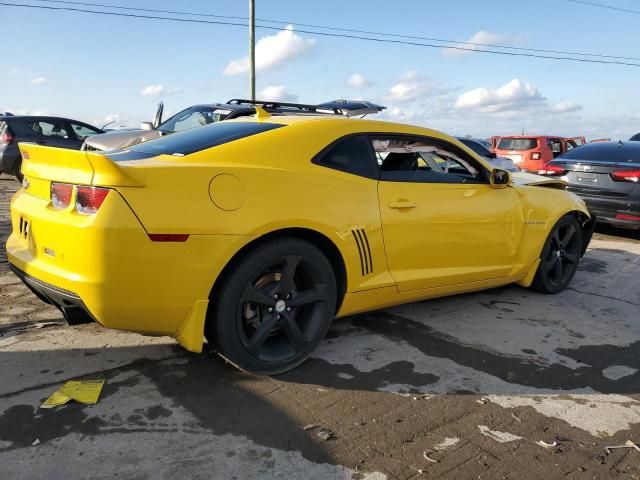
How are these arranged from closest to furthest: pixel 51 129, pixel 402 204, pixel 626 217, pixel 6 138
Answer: pixel 402 204, pixel 626 217, pixel 6 138, pixel 51 129

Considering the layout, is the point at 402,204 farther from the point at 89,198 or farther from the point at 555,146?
the point at 555,146

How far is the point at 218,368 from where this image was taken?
10.1 ft

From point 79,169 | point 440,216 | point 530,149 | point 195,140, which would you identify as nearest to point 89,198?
point 79,169

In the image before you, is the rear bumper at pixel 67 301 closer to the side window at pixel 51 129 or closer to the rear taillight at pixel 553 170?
the rear taillight at pixel 553 170

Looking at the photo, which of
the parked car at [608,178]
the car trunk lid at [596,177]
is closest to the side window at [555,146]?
the parked car at [608,178]

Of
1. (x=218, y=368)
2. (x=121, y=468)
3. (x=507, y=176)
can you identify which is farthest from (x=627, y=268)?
(x=121, y=468)

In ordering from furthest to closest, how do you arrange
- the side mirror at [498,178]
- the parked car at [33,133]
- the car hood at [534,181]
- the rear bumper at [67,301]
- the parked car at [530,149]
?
1. the parked car at [530,149]
2. the parked car at [33,133]
3. the car hood at [534,181]
4. the side mirror at [498,178]
5. the rear bumper at [67,301]

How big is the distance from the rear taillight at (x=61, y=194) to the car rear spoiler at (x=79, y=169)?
3 cm

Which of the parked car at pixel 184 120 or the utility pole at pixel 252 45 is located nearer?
the parked car at pixel 184 120

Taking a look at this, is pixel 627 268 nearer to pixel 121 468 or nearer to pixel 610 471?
pixel 610 471

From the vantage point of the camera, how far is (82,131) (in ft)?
38.5

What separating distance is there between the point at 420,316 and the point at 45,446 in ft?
8.83

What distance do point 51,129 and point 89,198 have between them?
33.3 ft

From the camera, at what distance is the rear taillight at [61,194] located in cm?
264
